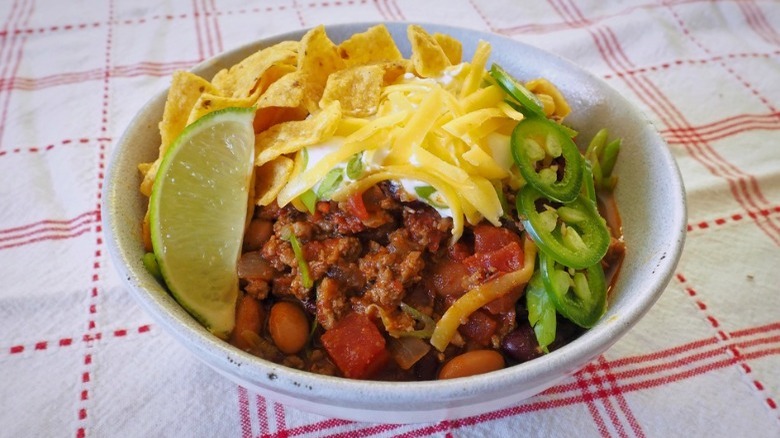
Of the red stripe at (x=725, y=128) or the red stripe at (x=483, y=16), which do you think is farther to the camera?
the red stripe at (x=483, y=16)

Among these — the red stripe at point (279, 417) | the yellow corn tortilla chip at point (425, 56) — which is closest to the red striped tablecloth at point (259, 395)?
the red stripe at point (279, 417)

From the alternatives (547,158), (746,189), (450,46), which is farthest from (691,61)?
(547,158)

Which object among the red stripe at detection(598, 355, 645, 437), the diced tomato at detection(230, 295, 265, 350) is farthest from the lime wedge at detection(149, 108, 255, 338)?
the red stripe at detection(598, 355, 645, 437)

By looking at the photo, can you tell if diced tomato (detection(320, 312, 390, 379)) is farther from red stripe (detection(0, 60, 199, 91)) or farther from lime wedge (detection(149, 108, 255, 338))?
red stripe (detection(0, 60, 199, 91))

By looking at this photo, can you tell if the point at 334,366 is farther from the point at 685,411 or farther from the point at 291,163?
the point at 685,411

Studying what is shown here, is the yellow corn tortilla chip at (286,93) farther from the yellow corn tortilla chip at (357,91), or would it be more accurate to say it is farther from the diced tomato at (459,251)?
the diced tomato at (459,251)

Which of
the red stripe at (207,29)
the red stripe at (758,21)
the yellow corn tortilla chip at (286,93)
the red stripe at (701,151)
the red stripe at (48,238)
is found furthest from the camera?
the red stripe at (758,21)

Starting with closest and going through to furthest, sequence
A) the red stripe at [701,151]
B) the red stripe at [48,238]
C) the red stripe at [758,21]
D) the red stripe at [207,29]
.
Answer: the red stripe at [48,238]
the red stripe at [701,151]
the red stripe at [207,29]
the red stripe at [758,21]
